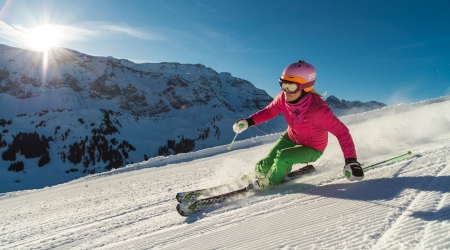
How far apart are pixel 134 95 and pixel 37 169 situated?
50.4m

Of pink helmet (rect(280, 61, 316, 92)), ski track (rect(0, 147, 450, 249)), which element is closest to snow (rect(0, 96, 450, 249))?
ski track (rect(0, 147, 450, 249))

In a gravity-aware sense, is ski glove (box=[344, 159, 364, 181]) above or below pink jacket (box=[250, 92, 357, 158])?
below

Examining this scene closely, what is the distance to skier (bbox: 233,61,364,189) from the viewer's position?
3402 millimetres

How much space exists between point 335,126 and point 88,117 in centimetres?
2402


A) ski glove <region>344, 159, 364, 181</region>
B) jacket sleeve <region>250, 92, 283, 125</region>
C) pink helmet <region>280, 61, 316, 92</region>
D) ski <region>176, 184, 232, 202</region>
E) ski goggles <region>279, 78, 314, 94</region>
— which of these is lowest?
ski <region>176, 184, 232, 202</region>

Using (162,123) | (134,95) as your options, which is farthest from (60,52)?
(162,123)

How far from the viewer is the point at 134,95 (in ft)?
214

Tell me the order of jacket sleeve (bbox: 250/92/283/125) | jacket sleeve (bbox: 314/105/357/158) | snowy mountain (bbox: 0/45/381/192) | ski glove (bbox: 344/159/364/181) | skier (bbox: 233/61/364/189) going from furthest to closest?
snowy mountain (bbox: 0/45/381/192), jacket sleeve (bbox: 250/92/283/125), skier (bbox: 233/61/364/189), jacket sleeve (bbox: 314/105/357/158), ski glove (bbox: 344/159/364/181)

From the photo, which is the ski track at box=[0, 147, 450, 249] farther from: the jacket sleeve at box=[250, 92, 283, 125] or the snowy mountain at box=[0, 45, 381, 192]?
the snowy mountain at box=[0, 45, 381, 192]

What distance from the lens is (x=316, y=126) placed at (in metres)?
3.67

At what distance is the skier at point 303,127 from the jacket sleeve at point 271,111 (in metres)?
0.29

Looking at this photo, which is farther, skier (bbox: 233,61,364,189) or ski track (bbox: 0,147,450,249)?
skier (bbox: 233,61,364,189)

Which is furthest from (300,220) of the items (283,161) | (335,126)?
(335,126)

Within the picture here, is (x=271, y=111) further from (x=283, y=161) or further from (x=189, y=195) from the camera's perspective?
(x=189, y=195)
